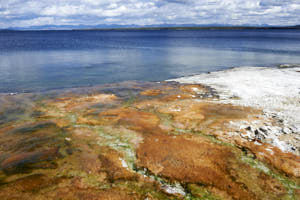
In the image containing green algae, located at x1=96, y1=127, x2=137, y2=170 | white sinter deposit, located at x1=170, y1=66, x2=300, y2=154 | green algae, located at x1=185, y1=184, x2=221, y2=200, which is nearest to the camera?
green algae, located at x1=185, y1=184, x2=221, y2=200

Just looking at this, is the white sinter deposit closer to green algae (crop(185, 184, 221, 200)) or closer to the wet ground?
the wet ground

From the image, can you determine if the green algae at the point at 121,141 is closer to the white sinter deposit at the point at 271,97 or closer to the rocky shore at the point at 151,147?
the rocky shore at the point at 151,147

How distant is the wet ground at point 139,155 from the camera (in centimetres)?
744

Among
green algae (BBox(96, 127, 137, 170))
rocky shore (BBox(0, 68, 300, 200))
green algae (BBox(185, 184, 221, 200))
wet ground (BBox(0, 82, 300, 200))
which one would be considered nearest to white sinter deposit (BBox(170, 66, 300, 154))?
rocky shore (BBox(0, 68, 300, 200))

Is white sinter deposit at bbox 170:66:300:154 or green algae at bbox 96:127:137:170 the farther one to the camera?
white sinter deposit at bbox 170:66:300:154

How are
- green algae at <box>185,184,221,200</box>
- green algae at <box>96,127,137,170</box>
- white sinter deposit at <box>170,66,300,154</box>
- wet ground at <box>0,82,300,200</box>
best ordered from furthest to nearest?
white sinter deposit at <box>170,66,300,154</box> < green algae at <box>96,127,137,170</box> < wet ground at <box>0,82,300,200</box> < green algae at <box>185,184,221,200</box>

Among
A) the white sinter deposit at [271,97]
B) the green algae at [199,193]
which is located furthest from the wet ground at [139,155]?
the white sinter deposit at [271,97]

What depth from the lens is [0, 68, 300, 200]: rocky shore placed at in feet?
24.7

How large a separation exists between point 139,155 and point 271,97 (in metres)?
13.3

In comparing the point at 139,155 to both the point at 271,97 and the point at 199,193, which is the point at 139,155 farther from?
the point at 271,97

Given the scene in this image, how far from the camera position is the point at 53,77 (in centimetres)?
2850

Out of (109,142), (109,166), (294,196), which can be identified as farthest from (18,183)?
(294,196)

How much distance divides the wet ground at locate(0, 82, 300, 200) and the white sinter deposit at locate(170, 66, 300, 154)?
3.32 ft

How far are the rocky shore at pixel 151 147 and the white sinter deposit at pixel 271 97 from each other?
0.26 ft
